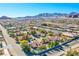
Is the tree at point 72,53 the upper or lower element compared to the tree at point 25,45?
lower

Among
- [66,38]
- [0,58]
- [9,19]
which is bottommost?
[0,58]

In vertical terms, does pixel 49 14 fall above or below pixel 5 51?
above

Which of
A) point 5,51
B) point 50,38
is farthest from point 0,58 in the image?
point 50,38

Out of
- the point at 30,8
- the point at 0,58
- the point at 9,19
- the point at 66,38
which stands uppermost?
the point at 30,8

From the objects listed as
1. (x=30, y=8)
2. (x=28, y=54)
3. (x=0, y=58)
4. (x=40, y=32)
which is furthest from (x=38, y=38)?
(x=0, y=58)

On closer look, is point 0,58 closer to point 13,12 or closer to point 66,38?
point 13,12

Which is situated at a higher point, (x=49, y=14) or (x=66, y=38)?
(x=49, y=14)

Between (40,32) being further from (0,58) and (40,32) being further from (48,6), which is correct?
(0,58)

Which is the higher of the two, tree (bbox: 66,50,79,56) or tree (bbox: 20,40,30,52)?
tree (bbox: 20,40,30,52)
